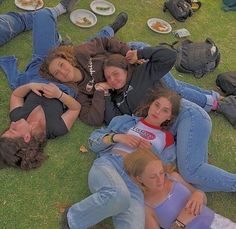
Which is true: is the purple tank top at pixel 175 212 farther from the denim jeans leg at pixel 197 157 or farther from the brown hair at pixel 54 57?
the brown hair at pixel 54 57

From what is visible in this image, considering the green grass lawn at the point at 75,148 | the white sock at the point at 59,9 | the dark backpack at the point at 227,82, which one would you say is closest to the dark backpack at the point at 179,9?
the green grass lawn at the point at 75,148

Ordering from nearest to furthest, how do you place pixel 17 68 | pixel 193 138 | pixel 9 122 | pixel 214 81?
pixel 193 138 < pixel 9 122 < pixel 17 68 < pixel 214 81

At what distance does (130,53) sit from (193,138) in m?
1.02

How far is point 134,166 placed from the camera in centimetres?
332

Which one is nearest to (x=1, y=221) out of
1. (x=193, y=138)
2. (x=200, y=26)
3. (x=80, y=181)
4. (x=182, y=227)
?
(x=80, y=181)

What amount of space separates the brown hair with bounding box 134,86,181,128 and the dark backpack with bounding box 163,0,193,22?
1.79m

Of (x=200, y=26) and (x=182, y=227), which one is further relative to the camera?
(x=200, y=26)

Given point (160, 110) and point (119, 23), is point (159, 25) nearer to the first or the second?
point (119, 23)

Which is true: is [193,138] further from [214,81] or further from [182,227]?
[214,81]

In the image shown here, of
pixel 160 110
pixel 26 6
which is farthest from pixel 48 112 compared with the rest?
pixel 26 6

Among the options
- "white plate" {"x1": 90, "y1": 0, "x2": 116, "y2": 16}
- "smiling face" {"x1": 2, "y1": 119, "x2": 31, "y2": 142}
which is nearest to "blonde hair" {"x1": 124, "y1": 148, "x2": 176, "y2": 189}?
"smiling face" {"x1": 2, "y1": 119, "x2": 31, "y2": 142}

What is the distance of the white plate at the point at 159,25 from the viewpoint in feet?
17.4

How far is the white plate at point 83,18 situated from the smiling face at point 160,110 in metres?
1.81

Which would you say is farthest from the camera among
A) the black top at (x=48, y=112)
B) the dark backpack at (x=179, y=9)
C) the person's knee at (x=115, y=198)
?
the dark backpack at (x=179, y=9)
